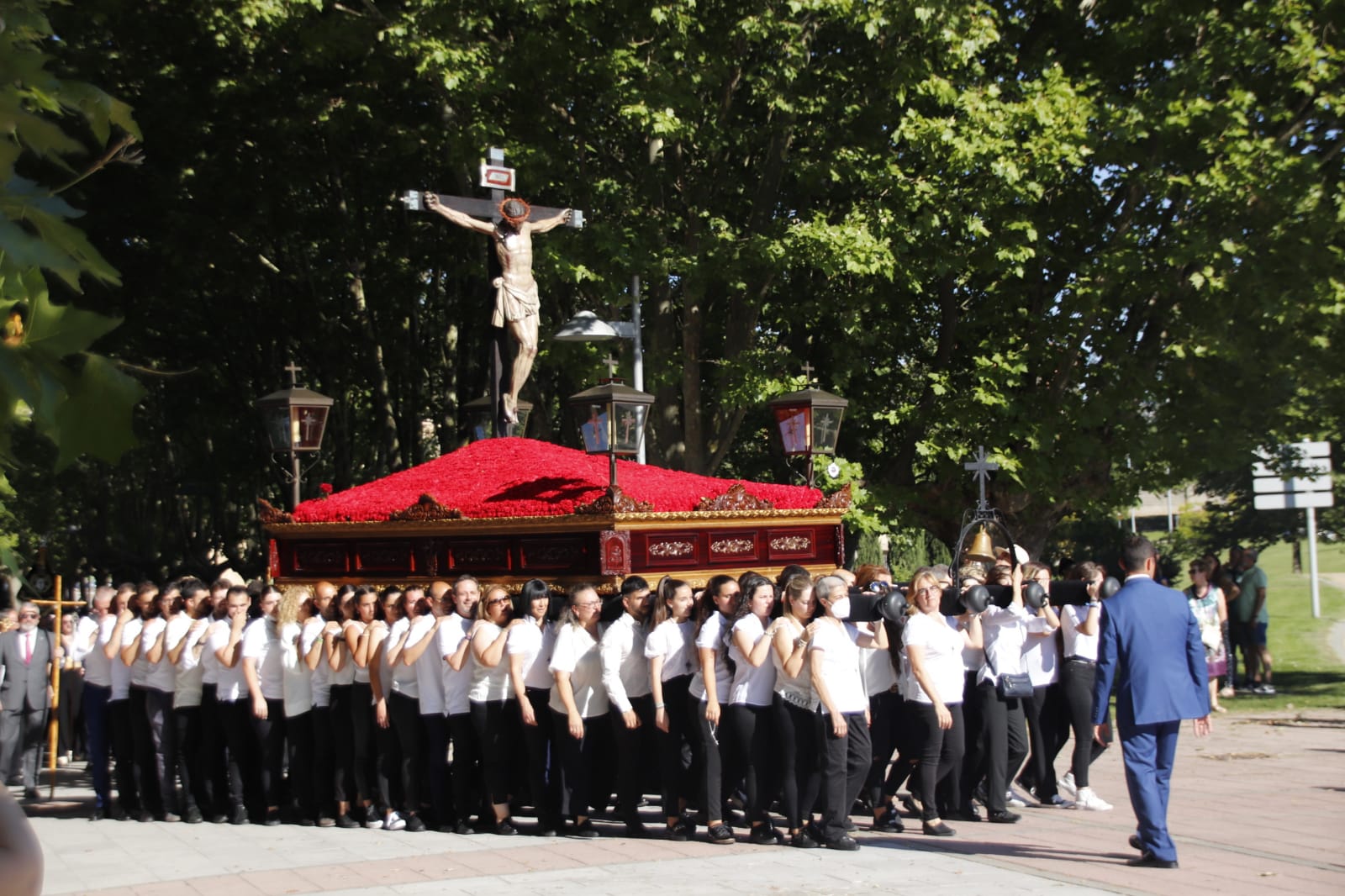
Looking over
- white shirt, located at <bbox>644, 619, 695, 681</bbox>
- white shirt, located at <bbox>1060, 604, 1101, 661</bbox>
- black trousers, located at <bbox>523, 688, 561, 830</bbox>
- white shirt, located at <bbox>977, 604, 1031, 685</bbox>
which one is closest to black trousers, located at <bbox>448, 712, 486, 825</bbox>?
black trousers, located at <bbox>523, 688, 561, 830</bbox>

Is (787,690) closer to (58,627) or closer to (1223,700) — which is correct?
(58,627)

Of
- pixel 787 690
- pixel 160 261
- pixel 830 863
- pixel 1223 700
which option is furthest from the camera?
pixel 160 261

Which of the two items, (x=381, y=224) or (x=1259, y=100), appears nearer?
(x=1259, y=100)

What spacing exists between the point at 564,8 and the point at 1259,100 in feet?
29.6

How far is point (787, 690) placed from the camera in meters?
9.78

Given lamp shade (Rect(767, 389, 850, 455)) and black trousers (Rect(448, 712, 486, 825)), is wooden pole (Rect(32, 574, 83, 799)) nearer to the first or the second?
black trousers (Rect(448, 712, 486, 825))

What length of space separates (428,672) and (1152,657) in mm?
4970

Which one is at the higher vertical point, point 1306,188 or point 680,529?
point 1306,188

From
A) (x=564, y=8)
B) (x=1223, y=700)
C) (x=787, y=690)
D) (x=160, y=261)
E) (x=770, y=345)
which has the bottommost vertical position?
(x=1223, y=700)

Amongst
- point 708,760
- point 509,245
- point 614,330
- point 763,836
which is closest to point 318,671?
point 708,760

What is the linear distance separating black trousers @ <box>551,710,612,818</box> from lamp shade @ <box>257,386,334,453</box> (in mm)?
5913

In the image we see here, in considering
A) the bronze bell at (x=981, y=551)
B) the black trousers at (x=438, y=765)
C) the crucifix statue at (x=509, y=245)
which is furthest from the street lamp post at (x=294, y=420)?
the bronze bell at (x=981, y=551)

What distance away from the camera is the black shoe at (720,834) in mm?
9992

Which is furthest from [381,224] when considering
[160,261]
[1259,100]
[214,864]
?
[214,864]
